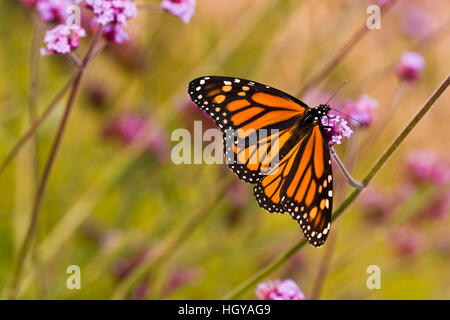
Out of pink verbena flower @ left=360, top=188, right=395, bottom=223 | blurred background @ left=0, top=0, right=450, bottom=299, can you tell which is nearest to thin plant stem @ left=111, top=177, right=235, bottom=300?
blurred background @ left=0, top=0, right=450, bottom=299

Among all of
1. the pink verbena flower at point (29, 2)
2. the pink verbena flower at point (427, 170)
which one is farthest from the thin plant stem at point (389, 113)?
Answer: the pink verbena flower at point (29, 2)

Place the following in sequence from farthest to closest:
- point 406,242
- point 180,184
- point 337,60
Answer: point 180,184, point 406,242, point 337,60

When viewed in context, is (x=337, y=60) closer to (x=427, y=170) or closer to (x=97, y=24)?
(x=97, y=24)

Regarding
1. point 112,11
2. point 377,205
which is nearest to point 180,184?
point 377,205

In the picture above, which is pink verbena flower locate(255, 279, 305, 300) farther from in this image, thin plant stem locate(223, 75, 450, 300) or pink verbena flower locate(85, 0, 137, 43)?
pink verbena flower locate(85, 0, 137, 43)

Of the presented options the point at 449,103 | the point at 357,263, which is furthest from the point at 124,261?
the point at 449,103
